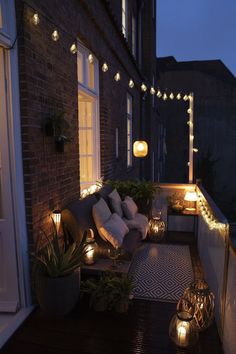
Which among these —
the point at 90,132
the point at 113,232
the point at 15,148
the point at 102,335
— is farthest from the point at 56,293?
the point at 90,132

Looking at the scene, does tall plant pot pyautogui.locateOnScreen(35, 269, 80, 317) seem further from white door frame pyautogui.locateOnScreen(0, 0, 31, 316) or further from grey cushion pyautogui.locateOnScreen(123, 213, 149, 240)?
grey cushion pyautogui.locateOnScreen(123, 213, 149, 240)

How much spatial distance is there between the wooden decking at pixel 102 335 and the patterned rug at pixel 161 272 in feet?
0.97

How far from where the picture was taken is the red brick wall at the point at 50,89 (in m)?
2.45

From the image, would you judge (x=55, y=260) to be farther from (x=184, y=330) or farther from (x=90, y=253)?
(x=184, y=330)

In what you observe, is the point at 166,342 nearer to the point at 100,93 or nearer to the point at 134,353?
the point at 134,353

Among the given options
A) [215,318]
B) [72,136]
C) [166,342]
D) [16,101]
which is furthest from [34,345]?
[72,136]

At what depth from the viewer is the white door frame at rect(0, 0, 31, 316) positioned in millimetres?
2248

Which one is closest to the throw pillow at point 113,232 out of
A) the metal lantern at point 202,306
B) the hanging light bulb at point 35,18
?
the metal lantern at point 202,306

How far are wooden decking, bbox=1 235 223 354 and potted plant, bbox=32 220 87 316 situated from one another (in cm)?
13

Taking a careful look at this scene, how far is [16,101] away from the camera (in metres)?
2.36

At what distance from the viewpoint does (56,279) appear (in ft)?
7.80

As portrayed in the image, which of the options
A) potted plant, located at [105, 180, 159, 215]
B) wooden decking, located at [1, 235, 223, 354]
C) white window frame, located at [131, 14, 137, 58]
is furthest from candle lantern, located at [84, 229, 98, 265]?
white window frame, located at [131, 14, 137, 58]

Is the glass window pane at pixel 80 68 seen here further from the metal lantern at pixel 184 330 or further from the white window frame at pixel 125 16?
the white window frame at pixel 125 16

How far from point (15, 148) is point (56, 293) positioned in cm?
128
